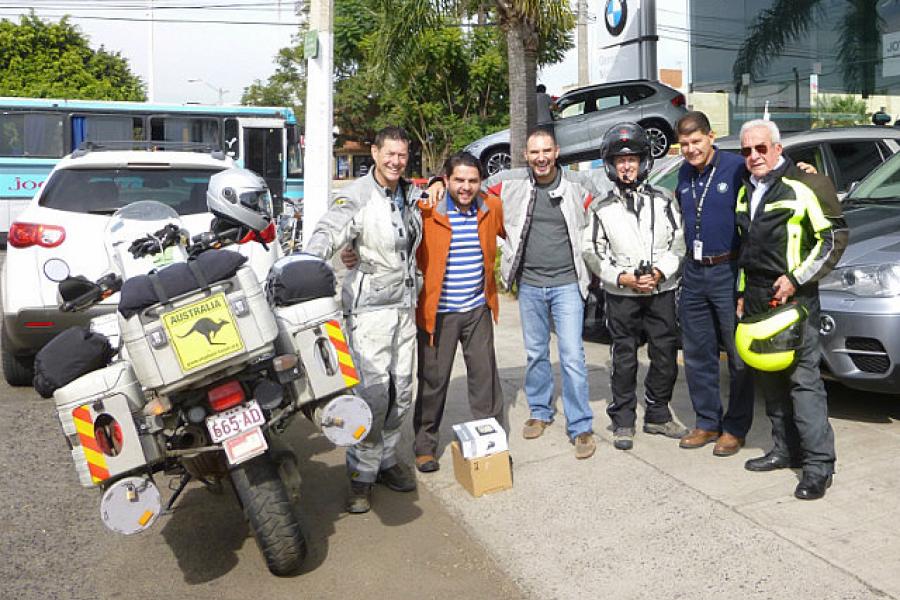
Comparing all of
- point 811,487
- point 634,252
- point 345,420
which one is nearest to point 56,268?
point 345,420

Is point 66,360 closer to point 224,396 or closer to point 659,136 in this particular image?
point 224,396

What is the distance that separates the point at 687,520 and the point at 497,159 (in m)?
11.2

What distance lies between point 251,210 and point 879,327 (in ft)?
12.0

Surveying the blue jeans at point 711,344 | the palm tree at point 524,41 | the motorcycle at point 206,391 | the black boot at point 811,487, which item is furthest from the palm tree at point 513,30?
the motorcycle at point 206,391

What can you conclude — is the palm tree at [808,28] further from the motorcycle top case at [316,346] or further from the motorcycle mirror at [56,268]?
the motorcycle top case at [316,346]

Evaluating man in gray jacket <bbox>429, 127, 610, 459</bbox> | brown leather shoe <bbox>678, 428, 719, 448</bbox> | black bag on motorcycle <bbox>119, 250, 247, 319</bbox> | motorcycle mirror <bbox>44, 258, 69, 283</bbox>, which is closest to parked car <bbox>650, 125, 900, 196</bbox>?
man in gray jacket <bbox>429, 127, 610, 459</bbox>

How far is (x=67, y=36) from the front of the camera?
128 feet

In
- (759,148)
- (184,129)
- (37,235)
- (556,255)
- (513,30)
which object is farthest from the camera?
(184,129)

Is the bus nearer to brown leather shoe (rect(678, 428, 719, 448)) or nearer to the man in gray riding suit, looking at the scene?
the man in gray riding suit

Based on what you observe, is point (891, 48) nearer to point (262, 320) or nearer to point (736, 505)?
point (736, 505)

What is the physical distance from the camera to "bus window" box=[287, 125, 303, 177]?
21609 millimetres

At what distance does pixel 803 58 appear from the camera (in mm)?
14875

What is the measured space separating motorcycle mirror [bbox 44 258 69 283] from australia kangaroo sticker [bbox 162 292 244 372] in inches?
148

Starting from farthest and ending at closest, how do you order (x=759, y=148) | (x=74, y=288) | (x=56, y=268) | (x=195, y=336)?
(x=56, y=268), (x=759, y=148), (x=74, y=288), (x=195, y=336)
